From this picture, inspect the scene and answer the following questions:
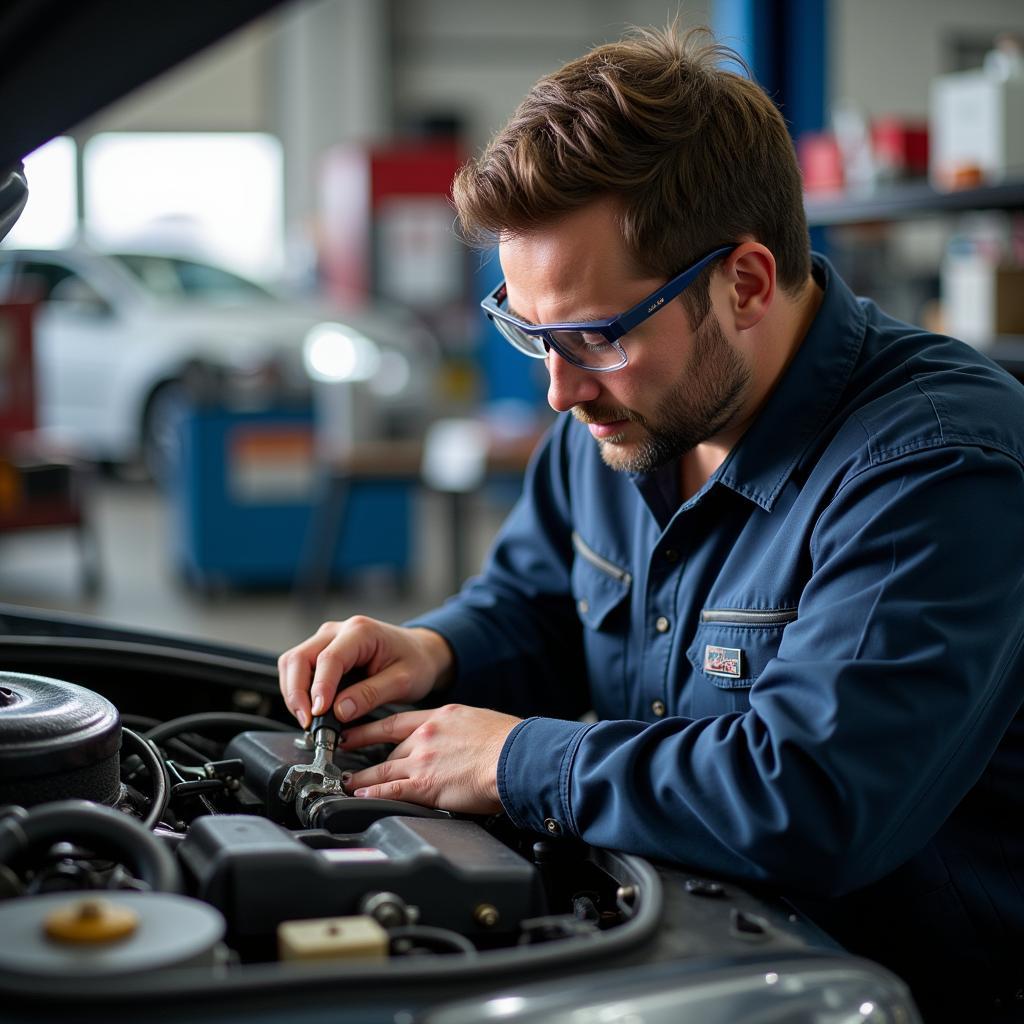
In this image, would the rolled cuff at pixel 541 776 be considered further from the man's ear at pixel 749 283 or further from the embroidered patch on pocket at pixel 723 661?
the man's ear at pixel 749 283

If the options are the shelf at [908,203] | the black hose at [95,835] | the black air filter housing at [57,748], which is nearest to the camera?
the black hose at [95,835]

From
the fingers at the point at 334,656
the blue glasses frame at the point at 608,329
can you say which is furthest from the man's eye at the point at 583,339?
the fingers at the point at 334,656

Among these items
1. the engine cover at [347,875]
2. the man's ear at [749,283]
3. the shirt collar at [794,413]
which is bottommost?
the engine cover at [347,875]

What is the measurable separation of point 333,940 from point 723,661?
61cm

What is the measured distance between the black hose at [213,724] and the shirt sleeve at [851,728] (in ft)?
1.26

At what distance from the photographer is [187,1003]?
2.79 ft

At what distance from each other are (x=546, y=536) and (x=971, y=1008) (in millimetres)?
777

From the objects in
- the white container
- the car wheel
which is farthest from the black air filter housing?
the car wheel

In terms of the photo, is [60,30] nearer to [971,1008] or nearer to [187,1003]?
[187,1003]

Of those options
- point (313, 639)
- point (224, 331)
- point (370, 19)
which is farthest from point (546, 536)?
point (370, 19)

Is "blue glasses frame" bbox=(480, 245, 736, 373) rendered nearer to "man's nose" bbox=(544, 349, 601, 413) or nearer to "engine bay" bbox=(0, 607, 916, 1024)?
"man's nose" bbox=(544, 349, 601, 413)

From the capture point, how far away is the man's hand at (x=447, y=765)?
130 cm

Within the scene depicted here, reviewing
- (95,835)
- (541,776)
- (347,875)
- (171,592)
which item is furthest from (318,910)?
(171,592)

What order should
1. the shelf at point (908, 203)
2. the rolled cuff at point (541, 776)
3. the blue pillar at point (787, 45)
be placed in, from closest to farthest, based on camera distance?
the rolled cuff at point (541, 776), the shelf at point (908, 203), the blue pillar at point (787, 45)
